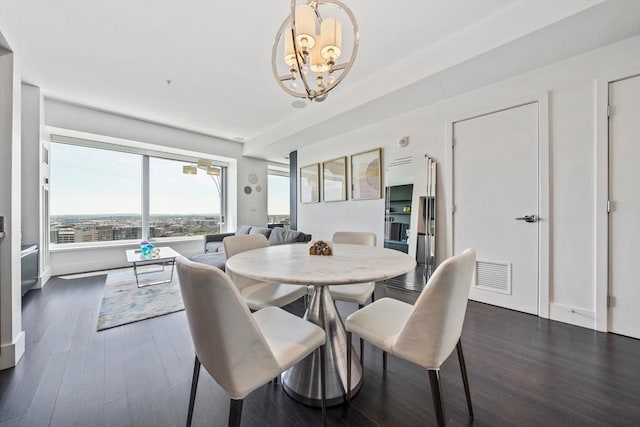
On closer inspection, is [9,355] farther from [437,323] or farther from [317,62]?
[317,62]

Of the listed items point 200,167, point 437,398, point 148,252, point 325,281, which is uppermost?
point 200,167

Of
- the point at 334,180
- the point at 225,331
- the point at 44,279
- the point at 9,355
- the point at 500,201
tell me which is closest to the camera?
the point at 225,331

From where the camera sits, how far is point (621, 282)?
6.31 ft

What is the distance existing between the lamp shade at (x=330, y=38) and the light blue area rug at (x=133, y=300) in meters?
2.54

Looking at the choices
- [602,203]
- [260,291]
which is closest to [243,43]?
[260,291]

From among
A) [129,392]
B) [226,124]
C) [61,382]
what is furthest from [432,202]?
[226,124]

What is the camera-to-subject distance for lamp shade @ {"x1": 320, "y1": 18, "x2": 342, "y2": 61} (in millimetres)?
1496

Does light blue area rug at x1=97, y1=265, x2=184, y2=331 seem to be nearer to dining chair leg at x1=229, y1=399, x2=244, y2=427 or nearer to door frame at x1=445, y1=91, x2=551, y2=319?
dining chair leg at x1=229, y1=399, x2=244, y2=427

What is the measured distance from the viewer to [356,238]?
2.37m

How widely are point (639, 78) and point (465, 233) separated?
175 centimetres

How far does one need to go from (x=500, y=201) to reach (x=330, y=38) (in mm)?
2298

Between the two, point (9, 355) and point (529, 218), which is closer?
point (9, 355)

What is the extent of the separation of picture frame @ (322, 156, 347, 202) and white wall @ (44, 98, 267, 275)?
235 centimetres

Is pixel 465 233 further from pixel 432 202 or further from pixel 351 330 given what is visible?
pixel 351 330
